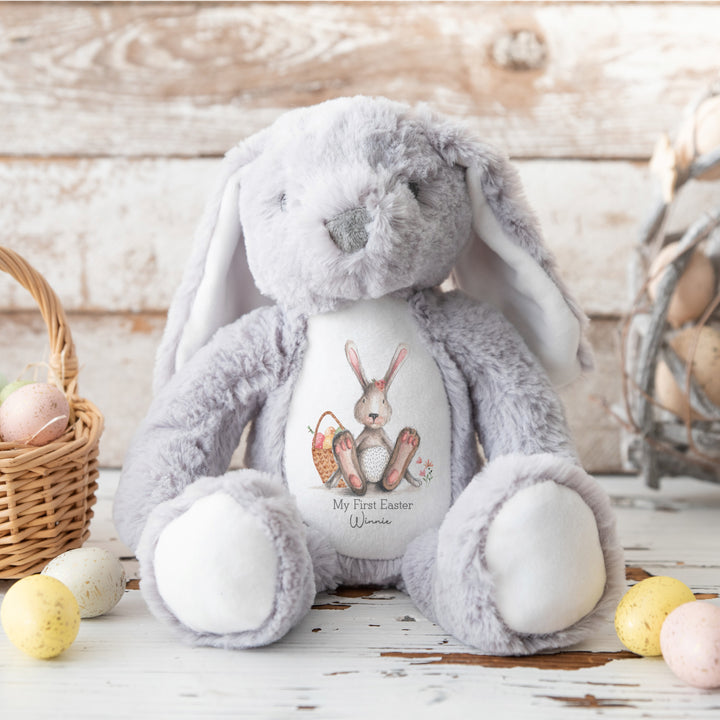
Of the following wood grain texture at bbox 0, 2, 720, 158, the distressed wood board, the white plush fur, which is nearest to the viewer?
the distressed wood board

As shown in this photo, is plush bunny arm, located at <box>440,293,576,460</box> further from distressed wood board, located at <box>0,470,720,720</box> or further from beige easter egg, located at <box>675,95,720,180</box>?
beige easter egg, located at <box>675,95,720,180</box>

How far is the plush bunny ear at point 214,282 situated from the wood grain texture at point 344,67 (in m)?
0.60

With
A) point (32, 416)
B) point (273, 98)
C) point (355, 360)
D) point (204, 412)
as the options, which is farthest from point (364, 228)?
point (273, 98)

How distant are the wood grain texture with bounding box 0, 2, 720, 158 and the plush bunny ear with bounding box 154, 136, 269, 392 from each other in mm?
599

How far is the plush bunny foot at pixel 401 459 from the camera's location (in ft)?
2.86

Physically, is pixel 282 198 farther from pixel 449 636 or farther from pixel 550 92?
pixel 550 92

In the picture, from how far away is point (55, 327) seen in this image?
3.29 feet

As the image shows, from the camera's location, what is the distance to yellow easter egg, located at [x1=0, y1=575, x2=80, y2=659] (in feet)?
2.34

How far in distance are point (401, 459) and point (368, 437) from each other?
0.14 ft

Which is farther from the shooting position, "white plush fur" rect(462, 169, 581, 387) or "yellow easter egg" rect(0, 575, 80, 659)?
"white plush fur" rect(462, 169, 581, 387)

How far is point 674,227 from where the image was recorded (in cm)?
153

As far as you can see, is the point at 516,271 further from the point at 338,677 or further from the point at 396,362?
the point at 338,677

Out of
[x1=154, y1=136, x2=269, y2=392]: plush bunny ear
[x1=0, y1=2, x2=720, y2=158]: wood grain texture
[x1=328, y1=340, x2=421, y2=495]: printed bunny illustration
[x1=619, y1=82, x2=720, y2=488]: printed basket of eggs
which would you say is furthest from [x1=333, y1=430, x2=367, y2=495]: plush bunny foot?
[x1=0, y1=2, x2=720, y2=158]: wood grain texture

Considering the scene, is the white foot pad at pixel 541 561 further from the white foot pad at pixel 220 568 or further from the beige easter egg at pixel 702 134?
the beige easter egg at pixel 702 134
